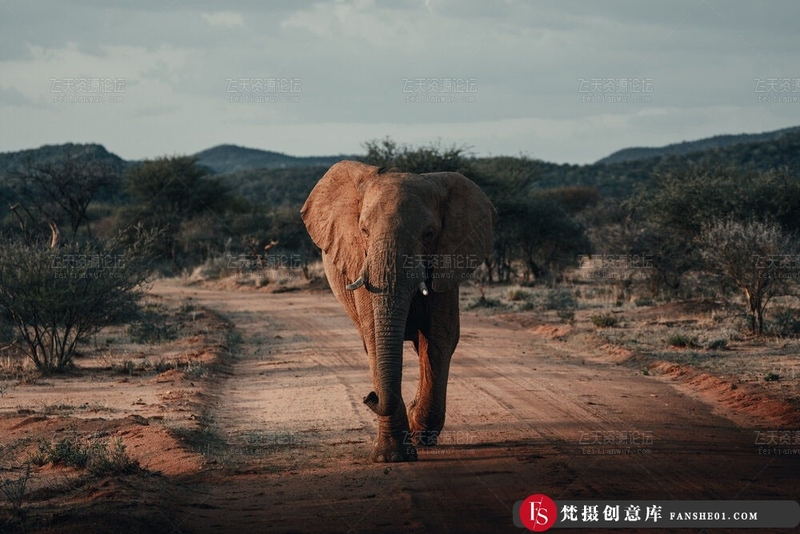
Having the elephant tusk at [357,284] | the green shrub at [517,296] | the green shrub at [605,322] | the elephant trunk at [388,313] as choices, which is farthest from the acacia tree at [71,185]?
the elephant trunk at [388,313]

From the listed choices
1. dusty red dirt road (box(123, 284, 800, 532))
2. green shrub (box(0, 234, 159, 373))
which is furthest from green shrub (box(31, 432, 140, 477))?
green shrub (box(0, 234, 159, 373))

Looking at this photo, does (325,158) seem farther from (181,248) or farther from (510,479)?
(510,479)

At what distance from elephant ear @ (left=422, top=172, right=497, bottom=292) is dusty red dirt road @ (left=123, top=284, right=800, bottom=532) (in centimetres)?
177

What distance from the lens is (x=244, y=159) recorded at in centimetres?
16350

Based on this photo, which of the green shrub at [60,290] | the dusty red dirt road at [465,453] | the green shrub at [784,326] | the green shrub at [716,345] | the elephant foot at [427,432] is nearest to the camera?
the dusty red dirt road at [465,453]

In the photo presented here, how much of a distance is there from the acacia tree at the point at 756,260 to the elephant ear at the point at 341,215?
34.2ft

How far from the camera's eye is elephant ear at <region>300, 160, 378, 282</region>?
30.6 feet

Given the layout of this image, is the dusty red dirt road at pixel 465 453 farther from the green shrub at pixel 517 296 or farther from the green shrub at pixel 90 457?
the green shrub at pixel 517 296

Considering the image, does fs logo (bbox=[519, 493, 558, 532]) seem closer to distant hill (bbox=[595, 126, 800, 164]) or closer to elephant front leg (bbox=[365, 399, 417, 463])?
elephant front leg (bbox=[365, 399, 417, 463])

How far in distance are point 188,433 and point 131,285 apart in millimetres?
6966

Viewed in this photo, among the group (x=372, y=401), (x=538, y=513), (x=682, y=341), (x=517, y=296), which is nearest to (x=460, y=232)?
(x=372, y=401)

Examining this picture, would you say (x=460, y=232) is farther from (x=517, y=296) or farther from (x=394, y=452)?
(x=517, y=296)

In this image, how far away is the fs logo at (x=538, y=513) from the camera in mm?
6730

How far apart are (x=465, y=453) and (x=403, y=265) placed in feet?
6.71
